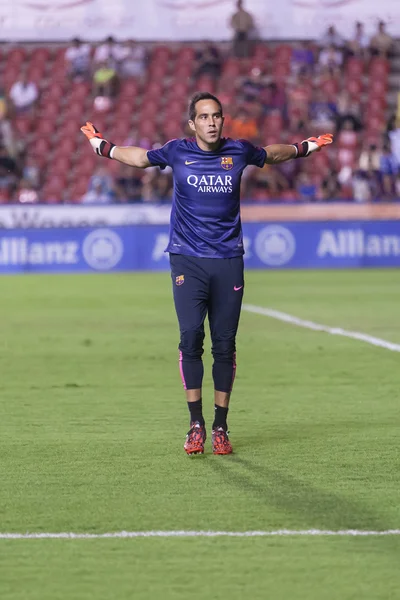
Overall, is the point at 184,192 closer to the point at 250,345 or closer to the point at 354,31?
the point at 250,345

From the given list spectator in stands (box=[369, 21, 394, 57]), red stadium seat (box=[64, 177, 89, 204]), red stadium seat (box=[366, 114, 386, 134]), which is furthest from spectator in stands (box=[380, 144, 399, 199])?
red stadium seat (box=[64, 177, 89, 204])

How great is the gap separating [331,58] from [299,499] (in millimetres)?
28773

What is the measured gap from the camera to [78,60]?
33781 mm

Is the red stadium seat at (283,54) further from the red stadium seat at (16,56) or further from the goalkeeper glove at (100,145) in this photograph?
the goalkeeper glove at (100,145)

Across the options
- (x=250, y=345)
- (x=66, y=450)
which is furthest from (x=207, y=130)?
(x=250, y=345)

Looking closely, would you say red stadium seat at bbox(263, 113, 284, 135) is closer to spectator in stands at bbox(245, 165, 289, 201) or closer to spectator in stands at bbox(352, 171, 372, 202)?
spectator in stands at bbox(245, 165, 289, 201)

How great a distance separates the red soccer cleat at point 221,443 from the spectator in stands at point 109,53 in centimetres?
2665

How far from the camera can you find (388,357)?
1293cm

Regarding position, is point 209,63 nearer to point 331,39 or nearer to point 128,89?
point 128,89

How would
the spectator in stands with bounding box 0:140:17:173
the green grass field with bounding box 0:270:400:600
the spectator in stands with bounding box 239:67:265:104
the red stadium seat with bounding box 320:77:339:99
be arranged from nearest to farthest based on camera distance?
the green grass field with bounding box 0:270:400:600
the spectator in stands with bounding box 0:140:17:173
the spectator in stands with bounding box 239:67:265:104
the red stadium seat with bounding box 320:77:339:99

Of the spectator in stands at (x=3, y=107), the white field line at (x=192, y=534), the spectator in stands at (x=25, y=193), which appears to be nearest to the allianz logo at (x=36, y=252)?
the spectator in stands at (x=25, y=193)

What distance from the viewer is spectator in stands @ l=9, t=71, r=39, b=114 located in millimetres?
33406

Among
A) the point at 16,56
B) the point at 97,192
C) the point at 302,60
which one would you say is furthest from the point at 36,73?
the point at 302,60

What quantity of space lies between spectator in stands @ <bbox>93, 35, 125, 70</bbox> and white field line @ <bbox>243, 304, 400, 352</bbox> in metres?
15.6
